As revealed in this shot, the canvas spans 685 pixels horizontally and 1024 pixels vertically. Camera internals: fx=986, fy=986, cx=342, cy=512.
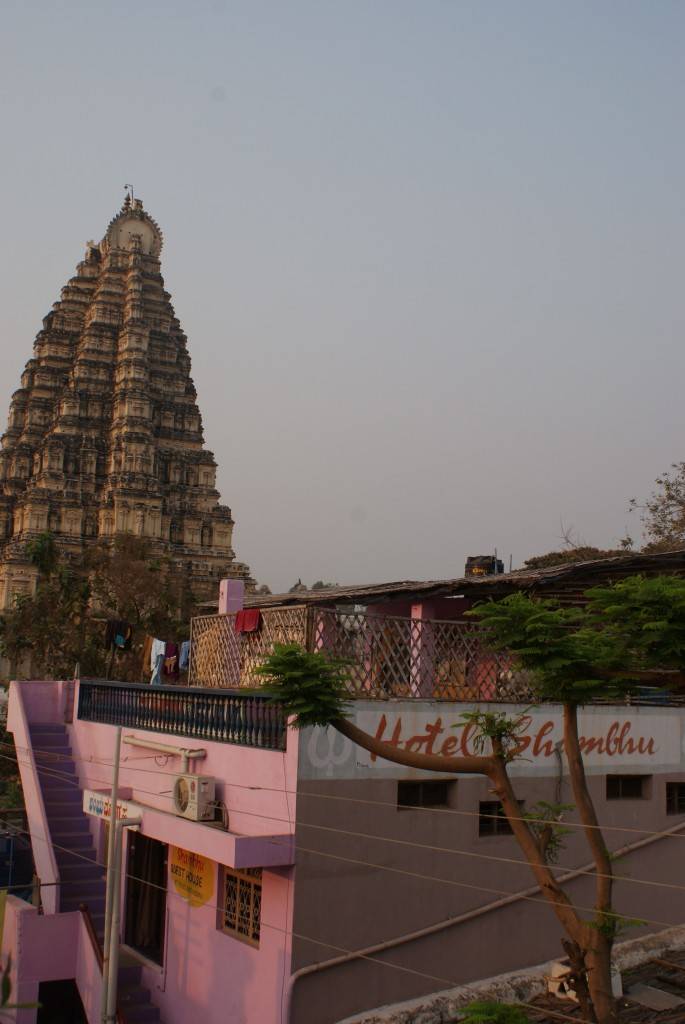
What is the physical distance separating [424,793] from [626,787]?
12.3 feet

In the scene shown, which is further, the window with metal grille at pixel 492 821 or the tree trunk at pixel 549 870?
→ the window with metal grille at pixel 492 821

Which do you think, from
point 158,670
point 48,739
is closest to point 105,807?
point 158,670

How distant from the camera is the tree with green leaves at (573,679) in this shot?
927cm

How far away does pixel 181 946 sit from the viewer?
14.4 metres

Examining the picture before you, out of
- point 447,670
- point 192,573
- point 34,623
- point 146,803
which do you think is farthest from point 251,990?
point 192,573

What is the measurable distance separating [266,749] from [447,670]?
2.98 meters

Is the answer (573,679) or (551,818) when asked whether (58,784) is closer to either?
(551,818)

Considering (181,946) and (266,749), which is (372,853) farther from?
(181,946)

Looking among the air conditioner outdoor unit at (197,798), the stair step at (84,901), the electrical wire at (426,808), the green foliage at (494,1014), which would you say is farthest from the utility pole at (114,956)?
the green foliage at (494,1014)

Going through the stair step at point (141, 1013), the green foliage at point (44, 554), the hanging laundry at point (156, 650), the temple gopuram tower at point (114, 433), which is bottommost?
the stair step at point (141, 1013)

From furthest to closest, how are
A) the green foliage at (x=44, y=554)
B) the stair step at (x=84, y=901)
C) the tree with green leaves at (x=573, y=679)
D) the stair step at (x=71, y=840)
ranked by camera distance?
the green foliage at (x=44, y=554)
the stair step at (x=71, y=840)
the stair step at (x=84, y=901)
the tree with green leaves at (x=573, y=679)

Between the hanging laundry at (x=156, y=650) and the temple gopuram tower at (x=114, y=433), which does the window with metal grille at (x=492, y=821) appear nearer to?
the hanging laundry at (x=156, y=650)

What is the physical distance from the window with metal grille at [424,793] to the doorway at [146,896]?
4690 millimetres

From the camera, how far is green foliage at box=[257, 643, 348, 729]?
1004 cm
